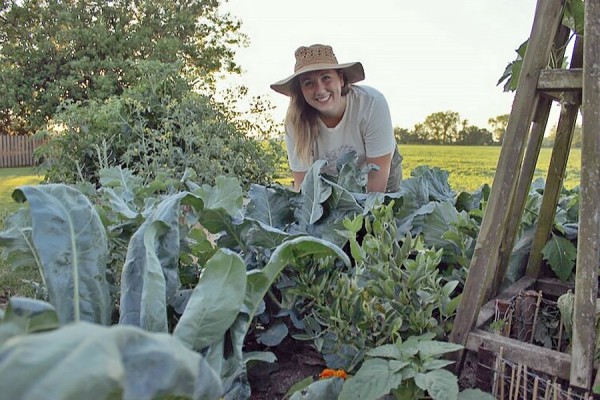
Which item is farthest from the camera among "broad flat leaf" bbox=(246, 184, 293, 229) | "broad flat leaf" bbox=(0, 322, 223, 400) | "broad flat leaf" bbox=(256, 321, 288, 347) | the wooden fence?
the wooden fence

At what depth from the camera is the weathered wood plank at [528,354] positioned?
1.33 metres

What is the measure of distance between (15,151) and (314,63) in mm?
21128

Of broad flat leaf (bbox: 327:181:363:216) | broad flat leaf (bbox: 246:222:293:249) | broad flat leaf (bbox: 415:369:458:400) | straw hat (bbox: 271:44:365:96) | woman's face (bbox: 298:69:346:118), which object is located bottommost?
broad flat leaf (bbox: 415:369:458:400)

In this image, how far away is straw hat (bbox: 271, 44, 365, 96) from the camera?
10.3 feet

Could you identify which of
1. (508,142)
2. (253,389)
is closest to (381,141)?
(508,142)

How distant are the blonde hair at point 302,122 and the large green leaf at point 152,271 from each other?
2.06 m

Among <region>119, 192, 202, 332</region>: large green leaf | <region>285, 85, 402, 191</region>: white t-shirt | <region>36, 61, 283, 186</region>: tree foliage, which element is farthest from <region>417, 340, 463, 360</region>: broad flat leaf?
<region>36, 61, 283, 186</region>: tree foliage

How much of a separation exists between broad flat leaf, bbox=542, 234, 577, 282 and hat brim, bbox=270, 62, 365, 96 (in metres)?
1.72

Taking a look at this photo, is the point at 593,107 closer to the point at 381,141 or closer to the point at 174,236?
the point at 174,236

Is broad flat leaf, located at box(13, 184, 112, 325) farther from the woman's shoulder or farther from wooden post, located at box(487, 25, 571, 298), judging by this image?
the woman's shoulder

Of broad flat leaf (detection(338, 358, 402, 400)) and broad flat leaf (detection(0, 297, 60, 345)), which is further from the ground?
broad flat leaf (detection(0, 297, 60, 345))

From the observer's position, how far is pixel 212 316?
40.7 inches

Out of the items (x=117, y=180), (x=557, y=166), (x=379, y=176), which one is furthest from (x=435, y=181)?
(x=117, y=180)

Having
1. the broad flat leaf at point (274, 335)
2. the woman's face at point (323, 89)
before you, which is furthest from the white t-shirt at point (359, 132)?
the broad flat leaf at point (274, 335)
